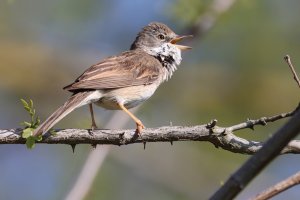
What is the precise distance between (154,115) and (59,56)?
205 centimetres

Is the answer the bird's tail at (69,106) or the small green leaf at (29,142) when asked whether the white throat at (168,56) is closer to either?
the bird's tail at (69,106)

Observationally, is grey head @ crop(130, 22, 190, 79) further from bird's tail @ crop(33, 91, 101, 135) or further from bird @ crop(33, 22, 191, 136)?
bird's tail @ crop(33, 91, 101, 135)

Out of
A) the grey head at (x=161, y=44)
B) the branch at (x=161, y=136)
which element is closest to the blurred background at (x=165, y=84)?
the grey head at (x=161, y=44)

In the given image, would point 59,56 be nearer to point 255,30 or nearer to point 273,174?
point 255,30

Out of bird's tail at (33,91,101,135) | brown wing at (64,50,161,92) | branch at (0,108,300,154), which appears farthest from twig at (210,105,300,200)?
brown wing at (64,50,161,92)

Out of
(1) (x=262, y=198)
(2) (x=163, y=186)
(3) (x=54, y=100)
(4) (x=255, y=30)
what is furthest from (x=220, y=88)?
(1) (x=262, y=198)

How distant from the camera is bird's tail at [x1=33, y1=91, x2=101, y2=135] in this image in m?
3.99

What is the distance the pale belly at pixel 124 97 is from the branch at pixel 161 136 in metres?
1.32

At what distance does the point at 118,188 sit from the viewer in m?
8.61

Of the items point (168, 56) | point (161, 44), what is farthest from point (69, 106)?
point (161, 44)

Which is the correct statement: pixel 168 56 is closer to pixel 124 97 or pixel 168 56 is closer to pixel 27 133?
pixel 124 97

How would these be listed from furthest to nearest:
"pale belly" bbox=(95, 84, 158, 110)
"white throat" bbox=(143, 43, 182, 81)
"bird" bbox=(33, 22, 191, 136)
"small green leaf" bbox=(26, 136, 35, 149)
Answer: "white throat" bbox=(143, 43, 182, 81) < "pale belly" bbox=(95, 84, 158, 110) < "bird" bbox=(33, 22, 191, 136) < "small green leaf" bbox=(26, 136, 35, 149)

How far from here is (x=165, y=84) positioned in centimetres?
990

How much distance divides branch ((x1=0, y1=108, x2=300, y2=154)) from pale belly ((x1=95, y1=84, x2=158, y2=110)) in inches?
51.9
